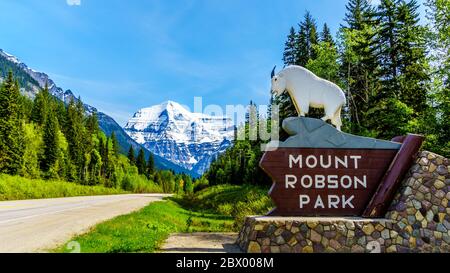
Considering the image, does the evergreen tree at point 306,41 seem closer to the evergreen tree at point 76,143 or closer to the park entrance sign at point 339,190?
the park entrance sign at point 339,190

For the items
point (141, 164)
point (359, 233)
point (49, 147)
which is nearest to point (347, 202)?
point (359, 233)

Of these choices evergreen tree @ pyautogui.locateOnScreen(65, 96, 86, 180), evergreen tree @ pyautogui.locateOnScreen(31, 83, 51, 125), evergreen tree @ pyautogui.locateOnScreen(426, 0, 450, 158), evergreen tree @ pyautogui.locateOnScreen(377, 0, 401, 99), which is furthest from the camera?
evergreen tree @ pyautogui.locateOnScreen(65, 96, 86, 180)

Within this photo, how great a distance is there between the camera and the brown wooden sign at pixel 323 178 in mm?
9016

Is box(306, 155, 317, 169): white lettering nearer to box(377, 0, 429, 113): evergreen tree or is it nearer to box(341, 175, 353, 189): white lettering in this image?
box(341, 175, 353, 189): white lettering

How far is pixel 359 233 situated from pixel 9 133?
44.5 m

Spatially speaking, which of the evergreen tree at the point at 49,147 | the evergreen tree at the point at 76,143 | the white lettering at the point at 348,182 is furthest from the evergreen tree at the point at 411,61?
the evergreen tree at the point at 76,143

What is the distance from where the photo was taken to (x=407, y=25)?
30.6 metres

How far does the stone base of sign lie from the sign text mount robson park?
19.0 inches

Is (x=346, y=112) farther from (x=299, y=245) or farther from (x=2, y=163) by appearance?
(x=2, y=163)

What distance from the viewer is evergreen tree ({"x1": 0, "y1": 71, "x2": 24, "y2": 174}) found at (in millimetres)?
42594

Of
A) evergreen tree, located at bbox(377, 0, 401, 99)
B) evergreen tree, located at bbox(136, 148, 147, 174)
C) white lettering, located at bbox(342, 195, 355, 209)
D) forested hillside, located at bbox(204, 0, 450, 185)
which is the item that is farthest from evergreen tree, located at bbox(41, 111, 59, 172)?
evergreen tree, located at bbox(136, 148, 147, 174)

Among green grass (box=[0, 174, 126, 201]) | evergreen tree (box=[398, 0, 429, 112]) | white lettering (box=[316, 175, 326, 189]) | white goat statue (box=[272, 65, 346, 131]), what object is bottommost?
green grass (box=[0, 174, 126, 201])
